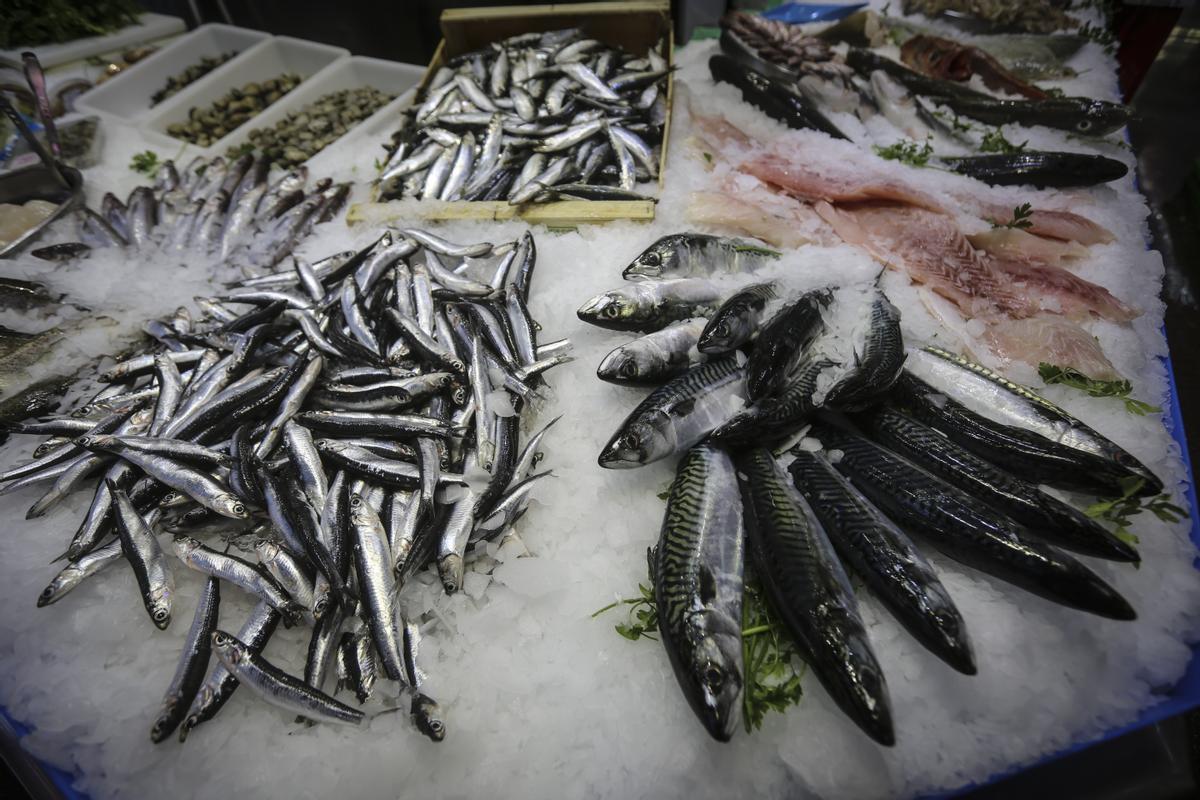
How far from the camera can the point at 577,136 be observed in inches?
164

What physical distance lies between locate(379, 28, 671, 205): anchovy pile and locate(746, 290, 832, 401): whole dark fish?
5.92ft

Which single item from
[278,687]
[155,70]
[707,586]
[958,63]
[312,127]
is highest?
[155,70]

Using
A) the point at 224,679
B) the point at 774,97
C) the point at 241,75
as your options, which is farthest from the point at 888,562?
the point at 241,75

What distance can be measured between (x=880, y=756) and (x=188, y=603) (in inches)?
106

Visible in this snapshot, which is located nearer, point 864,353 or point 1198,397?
point 864,353

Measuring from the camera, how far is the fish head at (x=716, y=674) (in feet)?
5.00

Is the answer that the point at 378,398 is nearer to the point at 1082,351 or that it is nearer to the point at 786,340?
the point at 786,340

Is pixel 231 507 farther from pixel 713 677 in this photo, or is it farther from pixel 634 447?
pixel 713 677

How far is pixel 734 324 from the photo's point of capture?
2314mm

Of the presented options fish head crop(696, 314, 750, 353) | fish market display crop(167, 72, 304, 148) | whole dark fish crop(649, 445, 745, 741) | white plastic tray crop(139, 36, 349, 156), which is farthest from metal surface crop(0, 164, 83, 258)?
whole dark fish crop(649, 445, 745, 741)

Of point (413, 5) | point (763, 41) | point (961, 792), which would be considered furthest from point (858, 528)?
point (413, 5)

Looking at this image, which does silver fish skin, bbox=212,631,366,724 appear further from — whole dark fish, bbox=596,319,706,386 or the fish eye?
whole dark fish, bbox=596,319,706,386

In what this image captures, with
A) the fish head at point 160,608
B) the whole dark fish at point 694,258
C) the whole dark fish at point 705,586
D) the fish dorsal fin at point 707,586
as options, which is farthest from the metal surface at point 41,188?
the fish dorsal fin at point 707,586

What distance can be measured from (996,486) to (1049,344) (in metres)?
1.16
